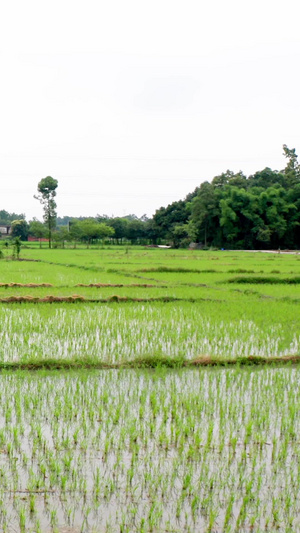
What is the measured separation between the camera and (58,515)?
2.20 meters

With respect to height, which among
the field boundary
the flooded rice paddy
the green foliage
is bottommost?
the flooded rice paddy

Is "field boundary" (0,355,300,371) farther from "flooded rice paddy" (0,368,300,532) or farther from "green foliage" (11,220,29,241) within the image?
"green foliage" (11,220,29,241)

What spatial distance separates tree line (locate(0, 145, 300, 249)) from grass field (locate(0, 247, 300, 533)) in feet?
113

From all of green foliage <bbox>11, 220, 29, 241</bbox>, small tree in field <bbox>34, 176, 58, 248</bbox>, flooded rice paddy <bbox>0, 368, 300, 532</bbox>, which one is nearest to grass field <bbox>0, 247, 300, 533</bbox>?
flooded rice paddy <bbox>0, 368, 300, 532</bbox>

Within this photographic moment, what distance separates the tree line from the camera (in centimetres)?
4019

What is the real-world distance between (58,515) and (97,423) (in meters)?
1.01

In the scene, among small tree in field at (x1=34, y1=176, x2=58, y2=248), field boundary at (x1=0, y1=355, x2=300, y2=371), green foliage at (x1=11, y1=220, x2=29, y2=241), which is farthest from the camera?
green foliage at (x1=11, y1=220, x2=29, y2=241)

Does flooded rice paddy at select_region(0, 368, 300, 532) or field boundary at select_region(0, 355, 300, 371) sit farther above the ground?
field boundary at select_region(0, 355, 300, 371)

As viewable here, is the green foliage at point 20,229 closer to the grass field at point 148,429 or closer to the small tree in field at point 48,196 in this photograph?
the small tree in field at point 48,196

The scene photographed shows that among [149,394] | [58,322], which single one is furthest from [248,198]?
[149,394]

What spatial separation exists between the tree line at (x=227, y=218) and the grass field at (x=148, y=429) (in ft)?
113

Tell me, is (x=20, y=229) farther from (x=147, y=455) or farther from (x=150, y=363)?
(x=147, y=455)

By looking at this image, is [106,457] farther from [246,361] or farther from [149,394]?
[246,361]

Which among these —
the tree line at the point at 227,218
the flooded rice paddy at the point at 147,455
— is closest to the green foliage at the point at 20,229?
the tree line at the point at 227,218
